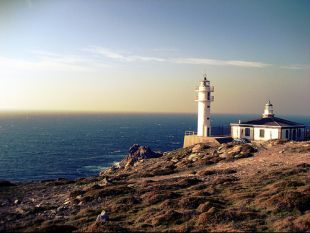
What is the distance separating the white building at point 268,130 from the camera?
194 feet

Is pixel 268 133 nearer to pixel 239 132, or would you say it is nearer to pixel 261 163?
pixel 239 132

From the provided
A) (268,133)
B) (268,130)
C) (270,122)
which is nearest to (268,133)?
(268,133)

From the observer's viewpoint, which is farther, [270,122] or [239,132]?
[239,132]

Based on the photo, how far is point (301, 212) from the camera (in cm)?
1819

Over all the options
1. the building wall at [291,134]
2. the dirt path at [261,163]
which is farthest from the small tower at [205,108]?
the dirt path at [261,163]

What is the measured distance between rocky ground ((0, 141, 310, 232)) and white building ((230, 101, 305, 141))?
80.1ft

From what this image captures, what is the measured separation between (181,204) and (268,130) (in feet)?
141

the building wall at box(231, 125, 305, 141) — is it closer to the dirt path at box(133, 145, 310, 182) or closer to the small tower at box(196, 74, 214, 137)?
the small tower at box(196, 74, 214, 137)

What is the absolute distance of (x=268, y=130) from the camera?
59.8 m

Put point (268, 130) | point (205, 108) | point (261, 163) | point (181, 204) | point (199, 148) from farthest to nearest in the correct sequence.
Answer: point (205, 108)
point (268, 130)
point (199, 148)
point (261, 163)
point (181, 204)

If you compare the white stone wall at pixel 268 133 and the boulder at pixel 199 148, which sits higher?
the white stone wall at pixel 268 133

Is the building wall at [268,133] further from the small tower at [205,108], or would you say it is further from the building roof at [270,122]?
the small tower at [205,108]

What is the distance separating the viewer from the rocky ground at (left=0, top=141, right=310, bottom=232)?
17.0 metres

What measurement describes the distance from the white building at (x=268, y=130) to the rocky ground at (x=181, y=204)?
24.4m
